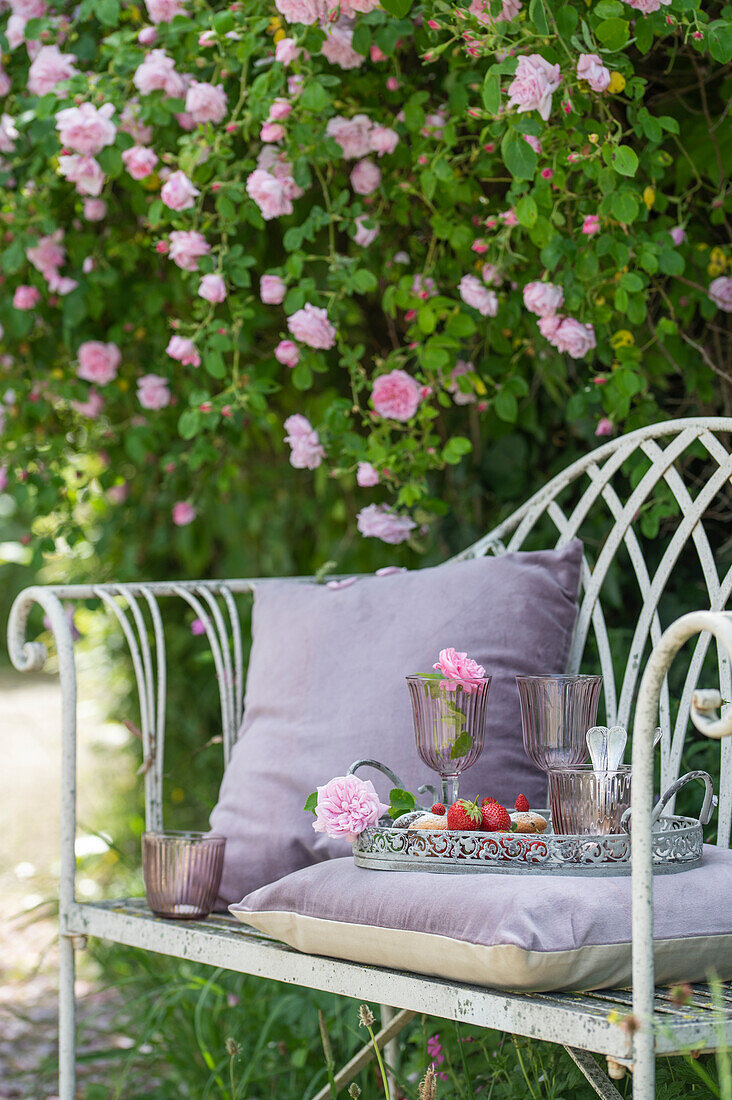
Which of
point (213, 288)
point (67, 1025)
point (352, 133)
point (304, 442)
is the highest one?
point (352, 133)

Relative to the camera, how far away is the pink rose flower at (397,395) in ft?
6.58

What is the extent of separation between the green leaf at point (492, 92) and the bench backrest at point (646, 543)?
0.47 m

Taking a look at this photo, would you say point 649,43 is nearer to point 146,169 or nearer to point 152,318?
point 146,169

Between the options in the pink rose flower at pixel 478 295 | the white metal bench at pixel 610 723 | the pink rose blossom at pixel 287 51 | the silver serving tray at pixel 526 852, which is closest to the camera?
the white metal bench at pixel 610 723

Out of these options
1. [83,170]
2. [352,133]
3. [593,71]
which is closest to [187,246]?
[83,170]

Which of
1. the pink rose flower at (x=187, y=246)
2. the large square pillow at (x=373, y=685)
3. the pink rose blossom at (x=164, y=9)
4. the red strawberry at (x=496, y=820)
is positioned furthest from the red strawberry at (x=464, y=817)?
the pink rose blossom at (x=164, y=9)

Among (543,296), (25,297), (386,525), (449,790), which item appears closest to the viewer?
(449,790)

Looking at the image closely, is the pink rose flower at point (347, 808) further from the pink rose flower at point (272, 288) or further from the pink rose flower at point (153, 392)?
the pink rose flower at point (153, 392)

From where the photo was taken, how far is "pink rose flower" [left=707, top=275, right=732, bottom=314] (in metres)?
1.79

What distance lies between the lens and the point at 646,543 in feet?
6.95

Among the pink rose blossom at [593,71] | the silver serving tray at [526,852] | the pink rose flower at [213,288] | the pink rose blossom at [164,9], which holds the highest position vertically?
the pink rose blossom at [164,9]

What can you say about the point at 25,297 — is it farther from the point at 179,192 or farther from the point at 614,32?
the point at 614,32

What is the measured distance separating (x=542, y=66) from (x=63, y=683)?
1047mm

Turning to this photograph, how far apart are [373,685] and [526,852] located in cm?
42
